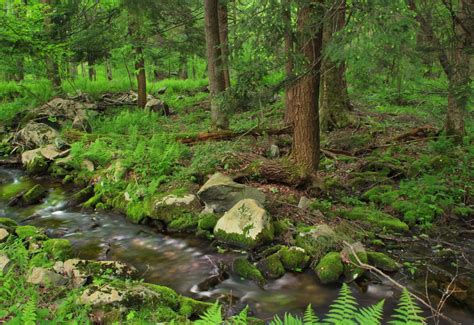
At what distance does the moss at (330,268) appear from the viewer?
225 inches

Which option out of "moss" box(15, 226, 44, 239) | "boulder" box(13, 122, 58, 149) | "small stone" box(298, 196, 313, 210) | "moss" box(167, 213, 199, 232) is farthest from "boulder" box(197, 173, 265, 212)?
"boulder" box(13, 122, 58, 149)

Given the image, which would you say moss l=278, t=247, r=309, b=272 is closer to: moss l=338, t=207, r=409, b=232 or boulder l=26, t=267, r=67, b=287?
moss l=338, t=207, r=409, b=232

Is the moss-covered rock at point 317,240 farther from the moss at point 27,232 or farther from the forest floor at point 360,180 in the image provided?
the moss at point 27,232

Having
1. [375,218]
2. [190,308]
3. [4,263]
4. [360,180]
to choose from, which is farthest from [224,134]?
[4,263]

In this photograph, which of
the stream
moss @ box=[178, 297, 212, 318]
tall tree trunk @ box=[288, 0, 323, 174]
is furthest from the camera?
tall tree trunk @ box=[288, 0, 323, 174]

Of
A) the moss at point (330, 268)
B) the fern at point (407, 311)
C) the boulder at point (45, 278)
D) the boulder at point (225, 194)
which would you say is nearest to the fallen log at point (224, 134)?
the boulder at point (225, 194)

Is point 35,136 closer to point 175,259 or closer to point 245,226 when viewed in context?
point 175,259

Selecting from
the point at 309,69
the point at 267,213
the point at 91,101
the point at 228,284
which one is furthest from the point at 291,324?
the point at 91,101

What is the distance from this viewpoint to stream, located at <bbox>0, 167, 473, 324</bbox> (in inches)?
212

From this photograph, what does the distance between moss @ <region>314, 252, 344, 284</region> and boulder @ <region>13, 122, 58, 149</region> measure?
11.5 m

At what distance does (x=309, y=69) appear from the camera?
6918mm

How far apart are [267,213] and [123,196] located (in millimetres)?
4002

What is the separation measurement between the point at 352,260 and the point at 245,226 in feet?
6.70

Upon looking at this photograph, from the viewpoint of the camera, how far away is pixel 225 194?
795cm
